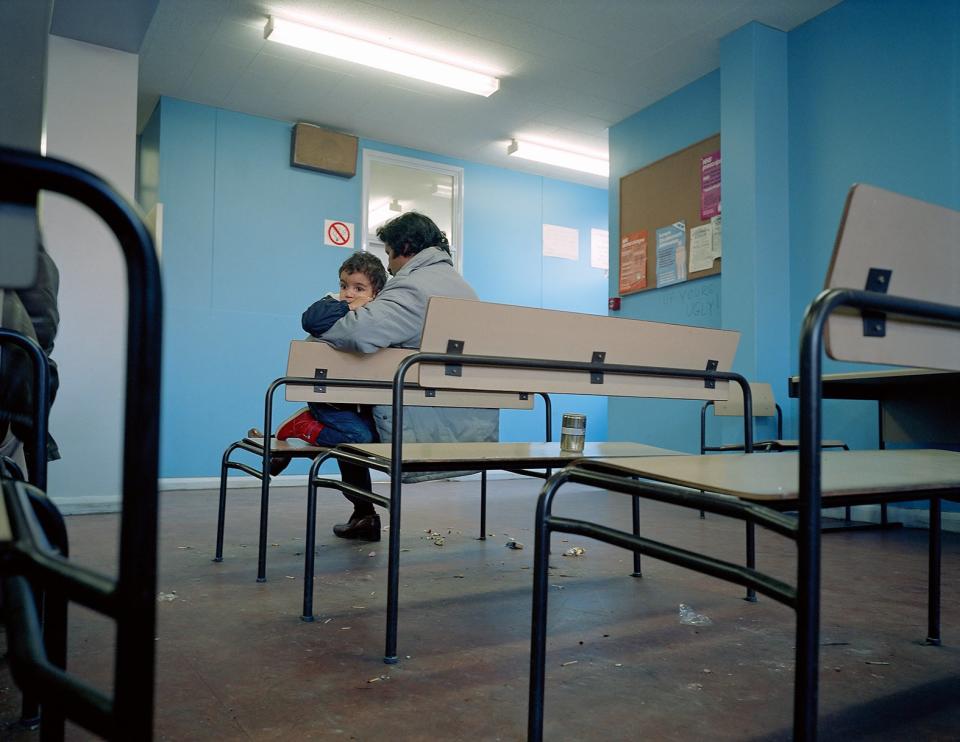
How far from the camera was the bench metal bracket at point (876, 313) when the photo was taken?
83cm

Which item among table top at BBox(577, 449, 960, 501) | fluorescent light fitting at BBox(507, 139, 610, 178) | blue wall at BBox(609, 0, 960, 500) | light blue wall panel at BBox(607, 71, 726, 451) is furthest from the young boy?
fluorescent light fitting at BBox(507, 139, 610, 178)

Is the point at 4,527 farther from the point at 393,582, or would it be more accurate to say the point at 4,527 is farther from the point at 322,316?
the point at 322,316

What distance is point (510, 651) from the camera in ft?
5.15

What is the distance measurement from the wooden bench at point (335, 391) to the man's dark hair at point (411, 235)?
0.61 meters

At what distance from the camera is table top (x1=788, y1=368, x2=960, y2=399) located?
248 cm

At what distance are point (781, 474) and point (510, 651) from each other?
836mm

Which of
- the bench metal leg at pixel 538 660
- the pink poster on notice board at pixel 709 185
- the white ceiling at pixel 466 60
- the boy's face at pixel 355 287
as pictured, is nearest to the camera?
the bench metal leg at pixel 538 660

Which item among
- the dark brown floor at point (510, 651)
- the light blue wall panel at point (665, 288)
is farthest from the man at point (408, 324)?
the light blue wall panel at point (665, 288)

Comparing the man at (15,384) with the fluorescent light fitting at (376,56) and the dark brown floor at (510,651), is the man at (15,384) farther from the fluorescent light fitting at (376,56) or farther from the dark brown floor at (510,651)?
the fluorescent light fitting at (376,56)

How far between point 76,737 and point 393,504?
2.20ft

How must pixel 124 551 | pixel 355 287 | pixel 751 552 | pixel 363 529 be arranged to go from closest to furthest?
1. pixel 124 551
2. pixel 751 552
3. pixel 363 529
4. pixel 355 287

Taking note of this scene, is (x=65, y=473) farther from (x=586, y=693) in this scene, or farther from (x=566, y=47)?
(x=566, y=47)

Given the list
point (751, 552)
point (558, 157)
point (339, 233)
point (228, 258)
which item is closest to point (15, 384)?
point (751, 552)

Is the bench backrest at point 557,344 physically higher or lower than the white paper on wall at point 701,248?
lower
